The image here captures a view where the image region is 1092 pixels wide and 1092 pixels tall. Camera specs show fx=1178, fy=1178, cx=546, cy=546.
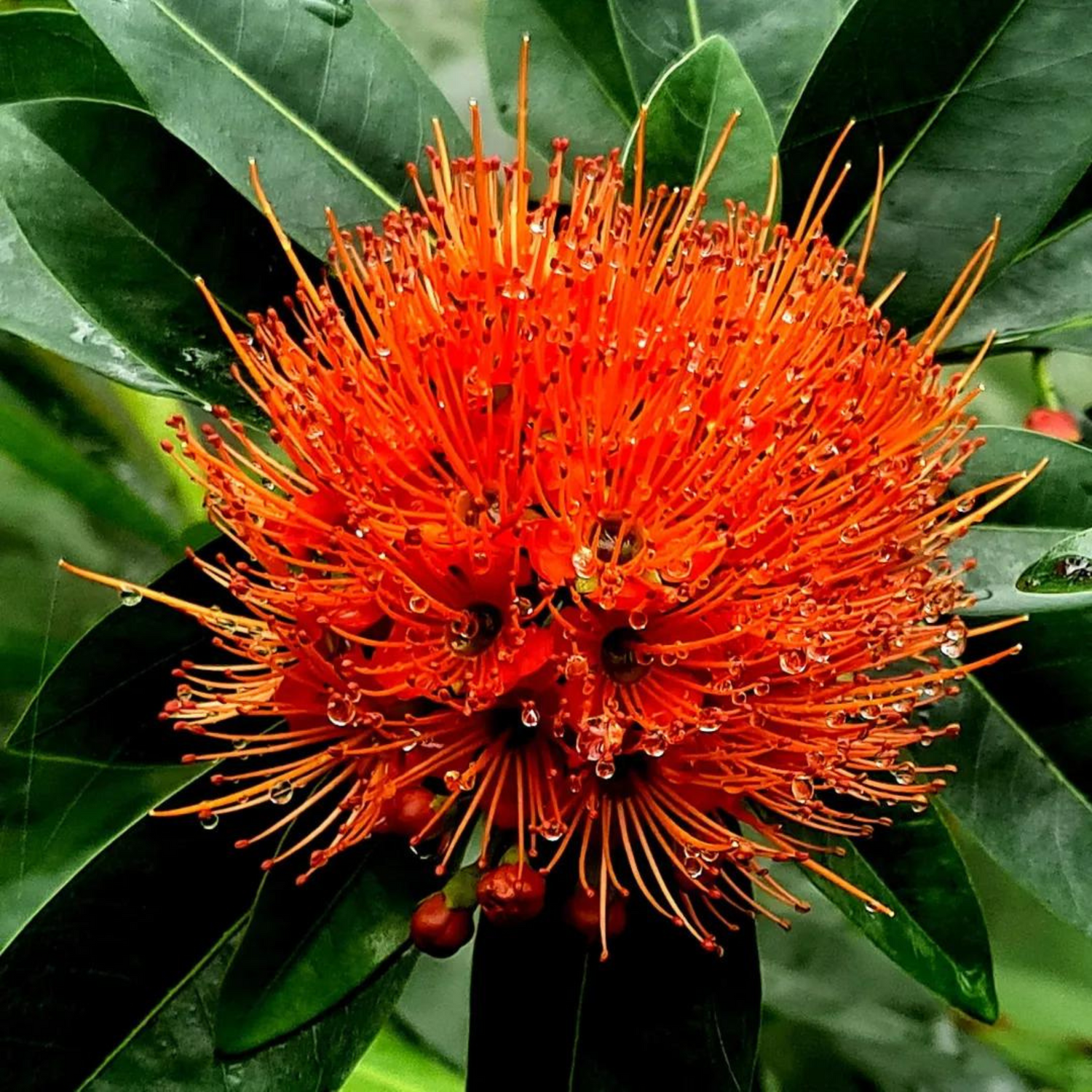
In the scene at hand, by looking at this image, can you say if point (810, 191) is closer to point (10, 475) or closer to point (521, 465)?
point (521, 465)

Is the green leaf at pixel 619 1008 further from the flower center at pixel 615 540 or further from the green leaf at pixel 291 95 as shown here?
the green leaf at pixel 291 95

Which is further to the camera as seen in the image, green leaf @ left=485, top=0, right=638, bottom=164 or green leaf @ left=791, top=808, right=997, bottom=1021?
green leaf @ left=485, top=0, right=638, bottom=164

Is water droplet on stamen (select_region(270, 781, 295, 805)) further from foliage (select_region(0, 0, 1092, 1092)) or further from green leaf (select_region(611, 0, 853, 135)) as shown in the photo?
green leaf (select_region(611, 0, 853, 135))

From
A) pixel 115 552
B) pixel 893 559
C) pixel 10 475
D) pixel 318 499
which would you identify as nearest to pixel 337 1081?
pixel 318 499

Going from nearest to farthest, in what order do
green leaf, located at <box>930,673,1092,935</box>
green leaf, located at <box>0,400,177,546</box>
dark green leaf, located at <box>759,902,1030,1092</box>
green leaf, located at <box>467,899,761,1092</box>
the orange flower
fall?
the orange flower → green leaf, located at <box>467,899,761,1092</box> → green leaf, located at <box>930,673,1092,935</box> → green leaf, located at <box>0,400,177,546</box> → dark green leaf, located at <box>759,902,1030,1092</box>

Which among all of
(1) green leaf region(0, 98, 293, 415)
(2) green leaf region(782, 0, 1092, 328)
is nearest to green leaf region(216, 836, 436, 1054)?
(1) green leaf region(0, 98, 293, 415)

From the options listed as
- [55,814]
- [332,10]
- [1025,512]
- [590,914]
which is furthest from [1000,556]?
[55,814]

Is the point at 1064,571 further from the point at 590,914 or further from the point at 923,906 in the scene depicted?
the point at 590,914
